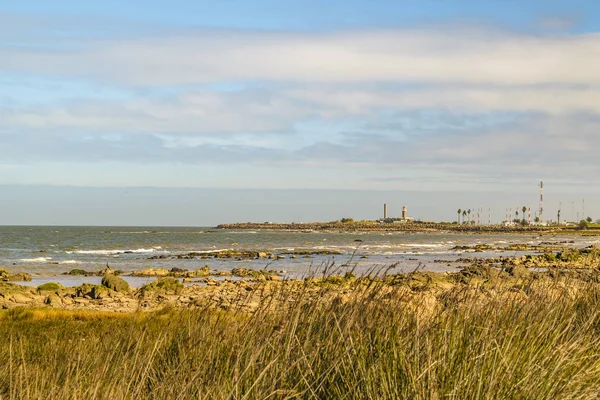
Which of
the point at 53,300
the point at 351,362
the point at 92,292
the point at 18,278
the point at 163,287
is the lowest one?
the point at 18,278

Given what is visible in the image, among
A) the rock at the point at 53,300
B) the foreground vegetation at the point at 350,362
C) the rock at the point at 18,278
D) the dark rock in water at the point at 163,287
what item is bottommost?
the rock at the point at 18,278

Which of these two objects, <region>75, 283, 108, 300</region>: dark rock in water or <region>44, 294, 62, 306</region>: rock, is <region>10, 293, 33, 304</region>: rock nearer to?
<region>44, 294, 62, 306</region>: rock

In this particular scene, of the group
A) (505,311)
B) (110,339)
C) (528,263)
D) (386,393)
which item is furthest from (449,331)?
(528,263)

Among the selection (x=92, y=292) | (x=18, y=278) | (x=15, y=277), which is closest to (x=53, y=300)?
(x=92, y=292)

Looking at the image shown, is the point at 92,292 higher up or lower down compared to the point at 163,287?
lower down

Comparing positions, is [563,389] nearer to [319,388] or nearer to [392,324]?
[392,324]

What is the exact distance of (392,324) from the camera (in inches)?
237

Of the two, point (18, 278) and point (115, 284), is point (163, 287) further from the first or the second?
point (18, 278)

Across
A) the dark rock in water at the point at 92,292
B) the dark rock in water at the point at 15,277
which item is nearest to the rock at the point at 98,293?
the dark rock in water at the point at 92,292

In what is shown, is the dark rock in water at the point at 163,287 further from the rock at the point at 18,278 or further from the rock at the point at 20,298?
the rock at the point at 18,278

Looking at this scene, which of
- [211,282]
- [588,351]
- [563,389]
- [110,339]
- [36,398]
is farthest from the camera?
[211,282]

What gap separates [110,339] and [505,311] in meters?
4.23

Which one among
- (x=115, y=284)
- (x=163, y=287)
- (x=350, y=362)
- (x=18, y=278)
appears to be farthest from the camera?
(x=18, y=278)

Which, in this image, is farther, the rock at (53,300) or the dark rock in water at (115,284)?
the dark rock in water at (115,284)
